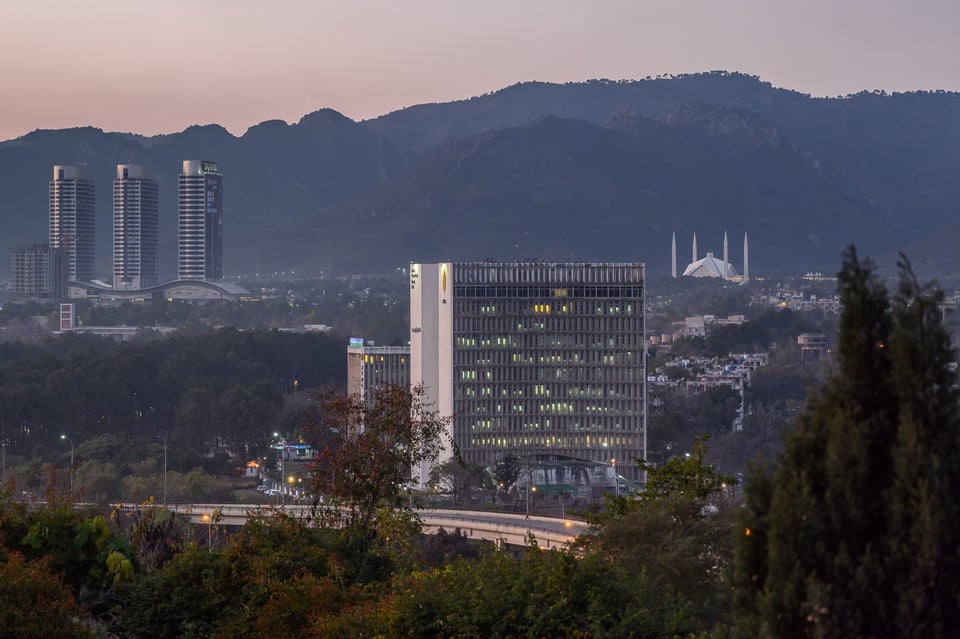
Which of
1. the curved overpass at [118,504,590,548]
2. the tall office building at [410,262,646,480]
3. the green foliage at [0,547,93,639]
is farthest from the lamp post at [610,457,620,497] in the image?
the green foliage at [0,547,93,639]

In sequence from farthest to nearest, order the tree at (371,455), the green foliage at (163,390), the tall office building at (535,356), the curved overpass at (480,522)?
the green foliage at (163,390) < the tall office building at (535,356) < the curved overpass at (480,522) < the tree at (371,455)

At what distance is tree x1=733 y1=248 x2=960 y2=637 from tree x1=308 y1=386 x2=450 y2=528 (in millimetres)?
15279

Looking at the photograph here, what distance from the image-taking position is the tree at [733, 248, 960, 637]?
13492 millimetres

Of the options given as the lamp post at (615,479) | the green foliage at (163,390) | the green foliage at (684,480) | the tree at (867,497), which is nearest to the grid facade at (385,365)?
the green foliage at (163,390)

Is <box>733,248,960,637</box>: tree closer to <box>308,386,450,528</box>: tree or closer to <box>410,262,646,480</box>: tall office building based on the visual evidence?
<box>308,386,450,528</box>: tree

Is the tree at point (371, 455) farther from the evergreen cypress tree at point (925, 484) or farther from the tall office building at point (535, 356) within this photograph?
the tall office building at point (535, 356)

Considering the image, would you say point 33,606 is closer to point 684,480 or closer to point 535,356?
point 684,480

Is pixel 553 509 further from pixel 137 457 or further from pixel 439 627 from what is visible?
pixel 439 627

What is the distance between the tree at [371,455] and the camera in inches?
1145

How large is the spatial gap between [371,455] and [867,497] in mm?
16259

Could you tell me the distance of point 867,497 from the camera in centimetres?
1387

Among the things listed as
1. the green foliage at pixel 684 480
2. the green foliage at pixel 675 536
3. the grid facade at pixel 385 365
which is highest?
the grid facade at pixel 385 365

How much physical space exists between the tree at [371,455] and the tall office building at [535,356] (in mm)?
91117

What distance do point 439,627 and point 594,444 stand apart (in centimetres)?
10430
